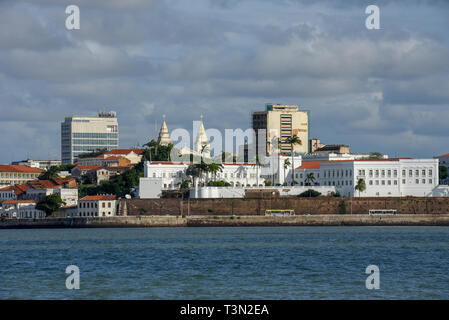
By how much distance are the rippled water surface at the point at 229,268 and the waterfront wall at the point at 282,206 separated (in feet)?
127

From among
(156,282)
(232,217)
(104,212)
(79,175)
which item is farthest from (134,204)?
(156,282)

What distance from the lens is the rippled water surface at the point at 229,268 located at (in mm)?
34625

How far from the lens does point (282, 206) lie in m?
112

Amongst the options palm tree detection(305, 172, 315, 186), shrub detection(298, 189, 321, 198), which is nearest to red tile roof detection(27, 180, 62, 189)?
palm tree detection(305, 172, 315, 186)

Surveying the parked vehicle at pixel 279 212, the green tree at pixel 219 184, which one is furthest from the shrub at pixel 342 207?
the green tree at pixel 219 184

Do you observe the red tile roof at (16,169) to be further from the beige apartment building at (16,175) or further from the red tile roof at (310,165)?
the red tile roof at (310,165)

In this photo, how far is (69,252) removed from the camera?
5950 centimetres

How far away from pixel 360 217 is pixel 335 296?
71.8 meters

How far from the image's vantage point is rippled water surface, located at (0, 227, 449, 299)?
114 feet

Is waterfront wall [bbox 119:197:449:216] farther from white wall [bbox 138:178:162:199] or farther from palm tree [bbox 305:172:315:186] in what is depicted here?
palm tree [bbox 305:172:315:186]

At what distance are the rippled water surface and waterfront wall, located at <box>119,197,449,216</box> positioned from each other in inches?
1528

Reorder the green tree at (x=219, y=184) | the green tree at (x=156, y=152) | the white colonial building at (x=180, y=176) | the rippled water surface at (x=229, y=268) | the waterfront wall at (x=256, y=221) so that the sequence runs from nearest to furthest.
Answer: the rippled water surface at (x=229, y=268), the waterfront wall at (x=256, y=221), the white colonial building at (x=180, y=176), the green tree at (x=219, y=184), the green tree at (x=156, y=152)

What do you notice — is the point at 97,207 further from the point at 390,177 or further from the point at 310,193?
the point at 390,177

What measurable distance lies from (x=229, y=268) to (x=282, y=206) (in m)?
67.6
